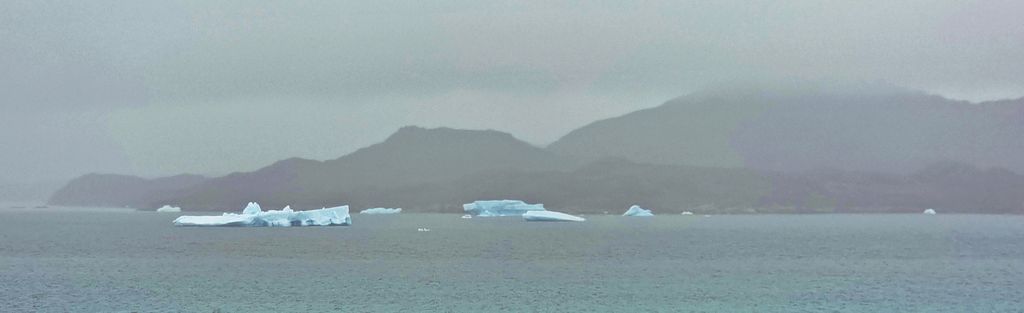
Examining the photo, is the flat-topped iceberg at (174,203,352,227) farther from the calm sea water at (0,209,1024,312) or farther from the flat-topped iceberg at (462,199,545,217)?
the flat-topped iceberg at (462,199,545,217)

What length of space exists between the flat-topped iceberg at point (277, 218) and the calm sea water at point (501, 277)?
15.5 meters

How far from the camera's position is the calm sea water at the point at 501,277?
33250 millimetres

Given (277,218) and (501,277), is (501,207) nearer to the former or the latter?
(277,218)

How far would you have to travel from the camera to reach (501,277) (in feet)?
138

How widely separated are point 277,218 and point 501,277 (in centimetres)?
4726

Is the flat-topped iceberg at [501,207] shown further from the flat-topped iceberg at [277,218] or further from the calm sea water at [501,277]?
the calm sea water at [501,277]

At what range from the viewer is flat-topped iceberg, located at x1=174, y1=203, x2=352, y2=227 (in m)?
84.3

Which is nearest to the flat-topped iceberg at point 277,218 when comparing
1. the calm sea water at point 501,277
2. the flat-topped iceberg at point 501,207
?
the calm sea water at point 501,277

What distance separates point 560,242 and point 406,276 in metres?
28.7

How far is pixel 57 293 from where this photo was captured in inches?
1391

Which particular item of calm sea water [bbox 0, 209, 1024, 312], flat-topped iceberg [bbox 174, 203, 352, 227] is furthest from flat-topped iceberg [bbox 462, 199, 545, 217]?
calm sea water [bbox 0, 209, 1024, 312]

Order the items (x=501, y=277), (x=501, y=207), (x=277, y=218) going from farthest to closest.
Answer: (x=501, y=207) → (x=277, y=218) → (x=501, y=277)

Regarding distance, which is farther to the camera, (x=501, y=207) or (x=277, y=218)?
(x=501, y=207)

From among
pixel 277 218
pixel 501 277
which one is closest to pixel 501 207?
pixel 277 218
